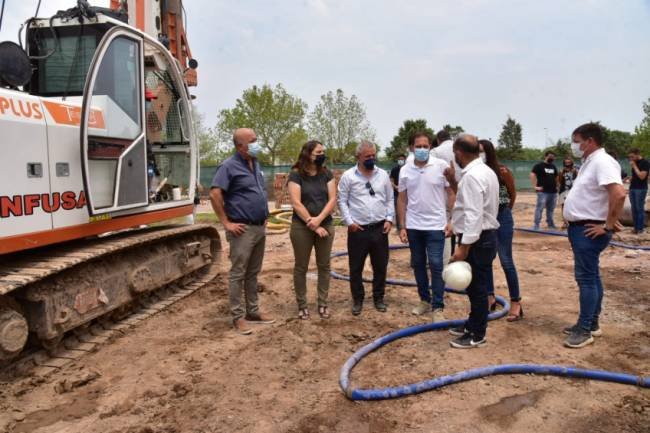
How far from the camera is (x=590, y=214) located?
4504 mm

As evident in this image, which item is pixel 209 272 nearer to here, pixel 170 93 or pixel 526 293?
pixel 170 93

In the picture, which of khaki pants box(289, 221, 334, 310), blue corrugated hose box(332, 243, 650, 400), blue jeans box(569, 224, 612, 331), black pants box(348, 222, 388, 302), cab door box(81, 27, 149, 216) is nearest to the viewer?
blue corrugated hose box(332, 243, 650, 400)

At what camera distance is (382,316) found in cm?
575

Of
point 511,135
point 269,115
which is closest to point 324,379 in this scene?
point 269,115

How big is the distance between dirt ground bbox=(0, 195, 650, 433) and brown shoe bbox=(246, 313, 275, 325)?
116mm

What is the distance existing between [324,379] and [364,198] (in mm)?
2133

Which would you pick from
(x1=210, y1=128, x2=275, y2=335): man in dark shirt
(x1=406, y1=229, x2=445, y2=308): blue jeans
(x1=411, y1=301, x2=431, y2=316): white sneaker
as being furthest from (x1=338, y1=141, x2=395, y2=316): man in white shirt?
(x1=210, y1=128, x2=275, y2=335): man in dark shirt

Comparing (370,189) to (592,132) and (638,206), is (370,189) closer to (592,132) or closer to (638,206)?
(592,132)

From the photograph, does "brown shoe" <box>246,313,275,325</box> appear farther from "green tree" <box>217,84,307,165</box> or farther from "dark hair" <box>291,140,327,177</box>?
"green tree" <box>217,84,307,165</box>

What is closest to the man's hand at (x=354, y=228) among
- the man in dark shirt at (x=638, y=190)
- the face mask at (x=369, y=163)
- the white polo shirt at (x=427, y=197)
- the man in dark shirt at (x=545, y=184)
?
the white polo shirt at (x=427, y=197)

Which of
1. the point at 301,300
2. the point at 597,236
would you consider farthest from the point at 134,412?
the point at 597,236

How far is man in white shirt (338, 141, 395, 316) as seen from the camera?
5.64 metres

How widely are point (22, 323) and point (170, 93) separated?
139 inches

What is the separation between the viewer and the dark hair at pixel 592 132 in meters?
4.57
